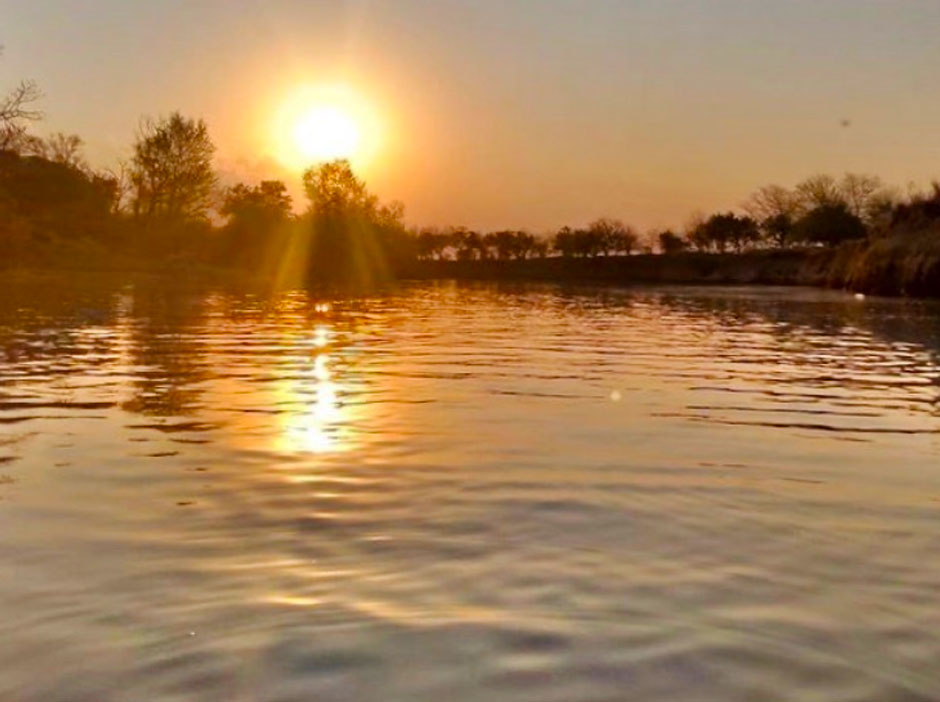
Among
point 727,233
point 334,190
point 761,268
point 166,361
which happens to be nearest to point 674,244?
point 727,233

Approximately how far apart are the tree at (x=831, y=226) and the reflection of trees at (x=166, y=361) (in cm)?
9761

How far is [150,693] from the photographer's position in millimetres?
4270

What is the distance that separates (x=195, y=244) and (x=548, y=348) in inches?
3454

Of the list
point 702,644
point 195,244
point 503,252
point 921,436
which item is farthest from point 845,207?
point 702,644

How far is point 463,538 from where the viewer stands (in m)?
6.70

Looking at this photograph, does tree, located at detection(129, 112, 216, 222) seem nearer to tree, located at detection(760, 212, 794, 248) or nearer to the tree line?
the tree line

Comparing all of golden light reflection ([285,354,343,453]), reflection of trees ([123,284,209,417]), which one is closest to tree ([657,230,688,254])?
reflection of trees ([123,284,209,417])

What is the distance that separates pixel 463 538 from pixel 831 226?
11956 centimetres

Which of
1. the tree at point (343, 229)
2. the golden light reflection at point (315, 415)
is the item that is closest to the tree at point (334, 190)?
the tree at point (343, 229)

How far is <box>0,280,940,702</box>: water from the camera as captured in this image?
15.1ft

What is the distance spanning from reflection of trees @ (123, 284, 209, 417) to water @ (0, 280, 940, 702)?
0.57 ft

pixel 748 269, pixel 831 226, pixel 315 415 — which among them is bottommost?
pixel 748 269

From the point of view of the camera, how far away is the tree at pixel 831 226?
4609 inches

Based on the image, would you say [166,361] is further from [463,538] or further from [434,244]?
[434,244]
